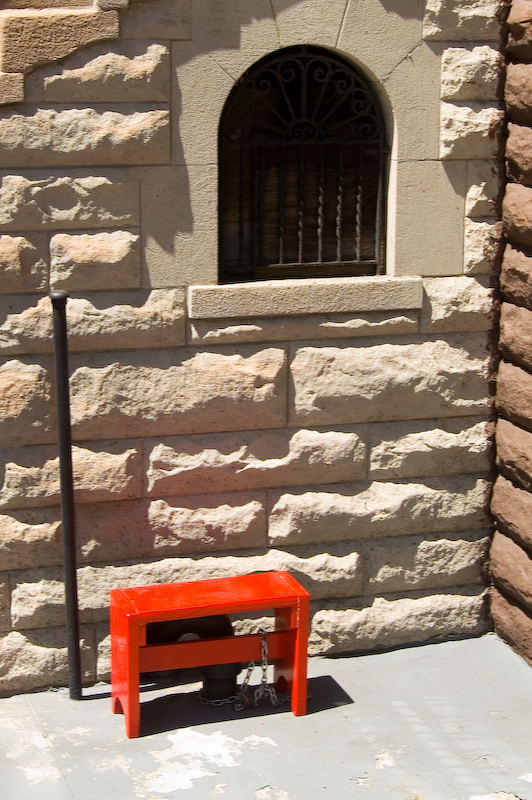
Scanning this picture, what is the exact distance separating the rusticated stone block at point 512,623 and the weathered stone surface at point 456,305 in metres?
1.54

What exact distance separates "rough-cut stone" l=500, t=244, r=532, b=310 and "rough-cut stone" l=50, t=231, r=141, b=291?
77.5 inches

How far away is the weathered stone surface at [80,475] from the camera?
529 cm

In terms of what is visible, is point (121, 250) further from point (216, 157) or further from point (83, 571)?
point (83, 571)

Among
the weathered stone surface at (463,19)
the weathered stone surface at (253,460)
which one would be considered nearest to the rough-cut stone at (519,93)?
the weathered stone surface at (463,19)

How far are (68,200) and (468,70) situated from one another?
2.17 metres

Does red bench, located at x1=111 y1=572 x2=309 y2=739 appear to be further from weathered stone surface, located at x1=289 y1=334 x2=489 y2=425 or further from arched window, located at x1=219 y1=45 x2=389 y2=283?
arched window, located at x1=219 y1=45 x2=389 y2=283

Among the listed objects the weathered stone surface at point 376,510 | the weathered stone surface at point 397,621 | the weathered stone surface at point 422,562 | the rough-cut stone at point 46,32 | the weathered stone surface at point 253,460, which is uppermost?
the rough-cut stone at point 46,32

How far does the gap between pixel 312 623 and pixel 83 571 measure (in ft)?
4.21

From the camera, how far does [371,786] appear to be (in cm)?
472

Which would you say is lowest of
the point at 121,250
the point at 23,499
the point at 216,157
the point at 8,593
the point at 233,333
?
the point at 8,593

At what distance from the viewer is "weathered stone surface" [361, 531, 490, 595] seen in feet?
19.4

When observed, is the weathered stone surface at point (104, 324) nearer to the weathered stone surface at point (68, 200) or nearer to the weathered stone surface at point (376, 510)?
the weathered stone surface at point (68, 200)

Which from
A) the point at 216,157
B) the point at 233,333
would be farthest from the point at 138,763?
the point at 216,157

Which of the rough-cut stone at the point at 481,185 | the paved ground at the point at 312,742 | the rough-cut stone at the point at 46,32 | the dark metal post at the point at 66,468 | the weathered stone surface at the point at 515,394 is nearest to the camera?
the paved ground at the point at 312,742
